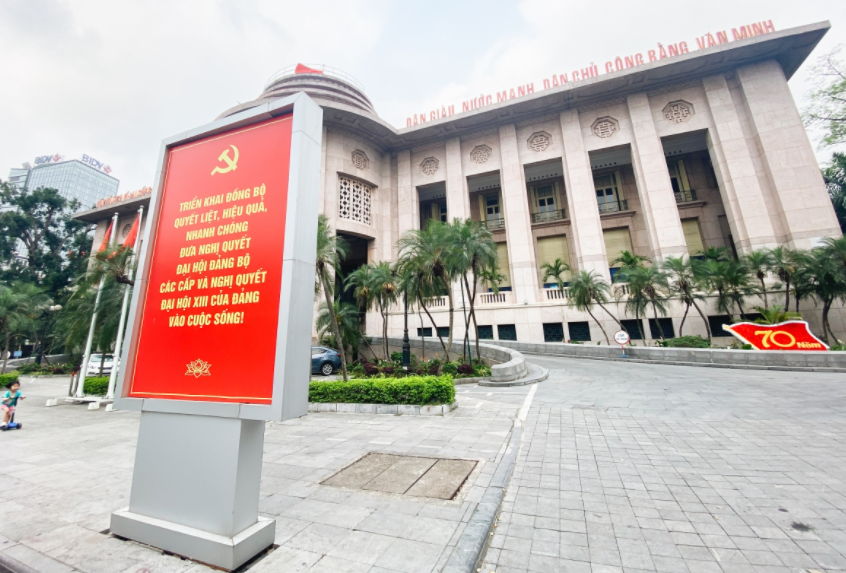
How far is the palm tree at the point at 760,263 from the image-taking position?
680 inches

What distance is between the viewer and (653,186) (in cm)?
2184

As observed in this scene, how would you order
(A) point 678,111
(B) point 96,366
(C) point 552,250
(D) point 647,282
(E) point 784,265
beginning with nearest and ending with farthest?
1. (E) point 784,265
2. (D) point 647,282
3. (B) point 96,366
4. (A) point 678,111
5. (C) point 552,250

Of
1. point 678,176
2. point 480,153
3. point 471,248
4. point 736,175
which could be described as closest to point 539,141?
point 480,153

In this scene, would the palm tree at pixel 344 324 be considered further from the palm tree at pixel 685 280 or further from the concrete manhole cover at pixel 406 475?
the palm tree at pixel 685 280

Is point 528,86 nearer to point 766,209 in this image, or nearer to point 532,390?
point 766,209

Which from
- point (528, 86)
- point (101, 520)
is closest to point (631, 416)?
point (101, 520)

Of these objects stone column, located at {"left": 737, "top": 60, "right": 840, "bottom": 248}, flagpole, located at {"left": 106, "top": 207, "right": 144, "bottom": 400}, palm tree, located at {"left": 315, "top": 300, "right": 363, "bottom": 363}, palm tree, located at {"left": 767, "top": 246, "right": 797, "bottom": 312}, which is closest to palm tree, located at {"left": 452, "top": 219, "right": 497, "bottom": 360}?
palm tree, located at {"left": 315, "top": 300, "right": 363, "bottom": 363}

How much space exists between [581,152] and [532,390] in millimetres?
20726

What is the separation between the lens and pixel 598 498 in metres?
3.44

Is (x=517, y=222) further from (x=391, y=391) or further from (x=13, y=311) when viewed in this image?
(x=13, y=311)

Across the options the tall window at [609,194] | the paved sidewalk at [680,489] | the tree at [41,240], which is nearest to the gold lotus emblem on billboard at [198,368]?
the paved sidewalk at [680,489]

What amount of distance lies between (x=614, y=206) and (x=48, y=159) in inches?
4732

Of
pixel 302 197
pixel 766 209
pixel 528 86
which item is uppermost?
pixel 528 86

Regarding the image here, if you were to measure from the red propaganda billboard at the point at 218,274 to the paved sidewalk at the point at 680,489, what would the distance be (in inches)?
105
